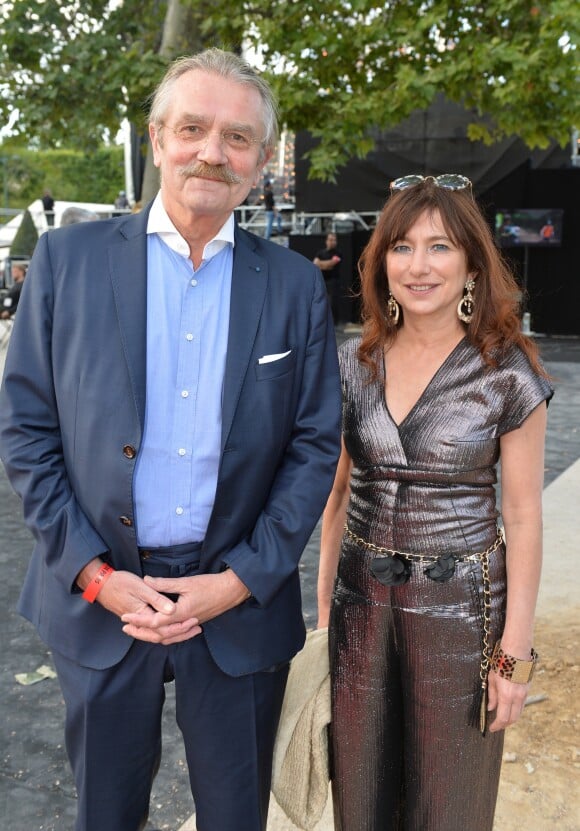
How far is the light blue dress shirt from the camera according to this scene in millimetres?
1915

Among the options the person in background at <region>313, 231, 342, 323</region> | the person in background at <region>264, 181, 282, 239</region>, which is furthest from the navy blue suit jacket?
the person in background at <region>264, 181, 282, 239</region>

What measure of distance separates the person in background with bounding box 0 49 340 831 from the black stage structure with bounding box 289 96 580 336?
48.4 ft

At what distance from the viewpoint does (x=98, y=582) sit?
1.87m

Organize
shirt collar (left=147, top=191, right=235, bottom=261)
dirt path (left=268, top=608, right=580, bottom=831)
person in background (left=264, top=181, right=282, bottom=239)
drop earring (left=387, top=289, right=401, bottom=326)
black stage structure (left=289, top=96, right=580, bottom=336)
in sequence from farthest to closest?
person in background (left=264, top=181, right=282, bottom=239) → black stage structure (left=289, top=96, right=580, bottom=336) → dirt path (left=268, top=608, right=580, bottom=831) → drop earring (left=387, top=289, right=401, bottom=326) → shirt collar (left=147, top=191, right=235, bottom=261)

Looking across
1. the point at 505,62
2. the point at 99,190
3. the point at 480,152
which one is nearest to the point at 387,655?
the point at 505,62

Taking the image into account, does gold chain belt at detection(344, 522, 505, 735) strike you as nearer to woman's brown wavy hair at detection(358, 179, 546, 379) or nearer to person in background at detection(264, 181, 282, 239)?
woman's brown wavy hair at detection(358, 179, 546, 379)

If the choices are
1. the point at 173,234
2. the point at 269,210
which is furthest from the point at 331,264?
the point at 173,234

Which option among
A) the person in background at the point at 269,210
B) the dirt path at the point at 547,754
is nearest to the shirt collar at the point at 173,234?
the dirt path at the point at 547,754

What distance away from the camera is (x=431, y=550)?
6.81 ft

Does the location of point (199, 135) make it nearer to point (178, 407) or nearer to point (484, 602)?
point (178, 407)

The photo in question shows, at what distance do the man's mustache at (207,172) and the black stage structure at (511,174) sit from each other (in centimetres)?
1478

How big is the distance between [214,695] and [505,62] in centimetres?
694

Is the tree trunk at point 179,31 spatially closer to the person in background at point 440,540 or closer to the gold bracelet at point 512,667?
the person in background at point 440,540

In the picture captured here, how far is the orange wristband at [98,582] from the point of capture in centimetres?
187
